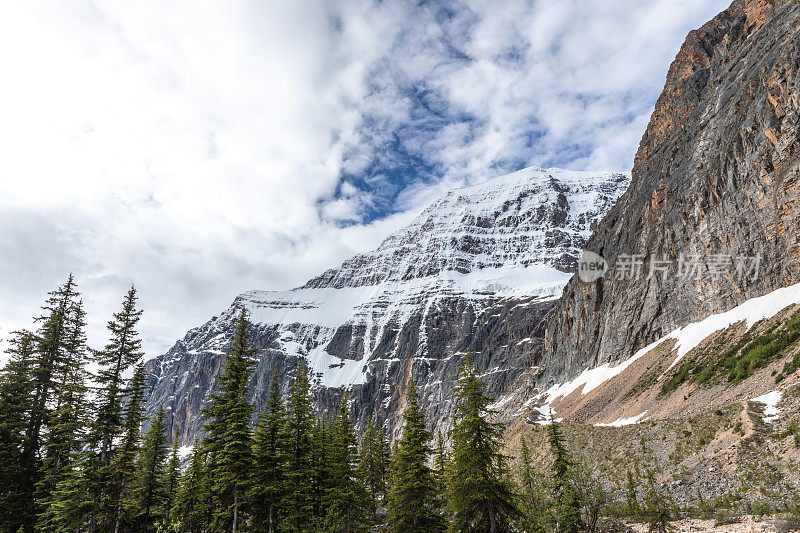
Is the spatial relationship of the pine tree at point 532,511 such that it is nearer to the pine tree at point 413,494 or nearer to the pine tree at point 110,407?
the pine tree at point 413,494

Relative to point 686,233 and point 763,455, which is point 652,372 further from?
point 763,455

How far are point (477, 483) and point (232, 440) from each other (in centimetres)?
1093

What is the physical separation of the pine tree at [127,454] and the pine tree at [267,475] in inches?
228

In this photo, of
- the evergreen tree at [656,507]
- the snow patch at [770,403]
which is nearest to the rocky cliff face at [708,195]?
the snow patch at [770,403]

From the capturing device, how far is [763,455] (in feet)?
61.6

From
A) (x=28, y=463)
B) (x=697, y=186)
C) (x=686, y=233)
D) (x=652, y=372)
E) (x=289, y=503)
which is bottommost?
(x=289, y=503)

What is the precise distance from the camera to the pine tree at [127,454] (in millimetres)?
19703

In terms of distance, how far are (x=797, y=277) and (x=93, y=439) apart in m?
54.1

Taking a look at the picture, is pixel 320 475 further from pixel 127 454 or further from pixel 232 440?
pixel 127 454

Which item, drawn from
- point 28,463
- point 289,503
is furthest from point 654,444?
point 28,463

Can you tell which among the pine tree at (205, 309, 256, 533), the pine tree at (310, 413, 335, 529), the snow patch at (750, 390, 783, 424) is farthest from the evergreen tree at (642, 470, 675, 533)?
the pine tree at (205, 309, 256, 533)

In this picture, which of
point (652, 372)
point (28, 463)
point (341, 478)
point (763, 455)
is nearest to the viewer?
point (763, 455)

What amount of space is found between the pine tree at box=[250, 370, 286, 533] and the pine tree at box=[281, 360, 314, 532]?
1.33 feet

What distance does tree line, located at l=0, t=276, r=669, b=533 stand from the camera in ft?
56.7
